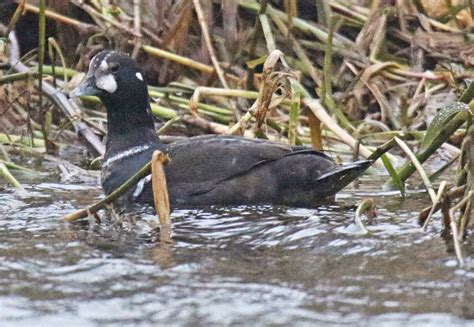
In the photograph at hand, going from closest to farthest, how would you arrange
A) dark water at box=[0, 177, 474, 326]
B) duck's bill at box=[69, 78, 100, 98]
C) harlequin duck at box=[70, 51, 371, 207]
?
dark water at box=[0, 177, 474, 326] < harlequin duck at box=[70, 51, 371, 207] < duck's bill at box=[69, 78, 100, 98]

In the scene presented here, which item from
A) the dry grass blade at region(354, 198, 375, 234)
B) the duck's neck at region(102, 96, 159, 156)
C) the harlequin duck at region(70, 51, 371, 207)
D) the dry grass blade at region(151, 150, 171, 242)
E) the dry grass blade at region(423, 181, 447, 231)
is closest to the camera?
the dry grass blade at region(423, 181, 447, 231)

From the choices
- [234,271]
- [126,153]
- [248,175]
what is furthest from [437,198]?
[126,153]

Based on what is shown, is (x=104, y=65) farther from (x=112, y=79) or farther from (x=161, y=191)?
(x=161, y=191)

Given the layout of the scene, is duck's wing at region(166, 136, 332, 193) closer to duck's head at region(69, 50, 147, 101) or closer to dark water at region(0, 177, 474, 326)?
dark water at region(0, 177, 474, 326)

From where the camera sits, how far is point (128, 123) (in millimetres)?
6809

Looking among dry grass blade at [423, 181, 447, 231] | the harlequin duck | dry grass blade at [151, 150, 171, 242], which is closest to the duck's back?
the harlequin duck

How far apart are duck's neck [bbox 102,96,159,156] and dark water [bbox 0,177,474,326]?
0.71 meters

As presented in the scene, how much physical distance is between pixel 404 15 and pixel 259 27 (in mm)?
1416

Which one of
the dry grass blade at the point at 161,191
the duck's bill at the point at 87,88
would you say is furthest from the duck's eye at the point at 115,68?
the dry grass blade at the point at 161,191

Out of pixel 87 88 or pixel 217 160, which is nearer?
pixel 217 160

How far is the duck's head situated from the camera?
6.62 meters

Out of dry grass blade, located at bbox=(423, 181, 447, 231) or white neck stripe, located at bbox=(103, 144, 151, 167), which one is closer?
dry grass blade, located at bbox=(423, 181, 447, 231)

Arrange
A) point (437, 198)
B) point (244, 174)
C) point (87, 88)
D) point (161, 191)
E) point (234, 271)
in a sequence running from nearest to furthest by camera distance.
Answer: point (234, 271)
point (437, 198)
point (161, 191)
point (244, 174)
point (87, 88)

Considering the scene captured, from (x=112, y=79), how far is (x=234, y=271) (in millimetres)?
2187
